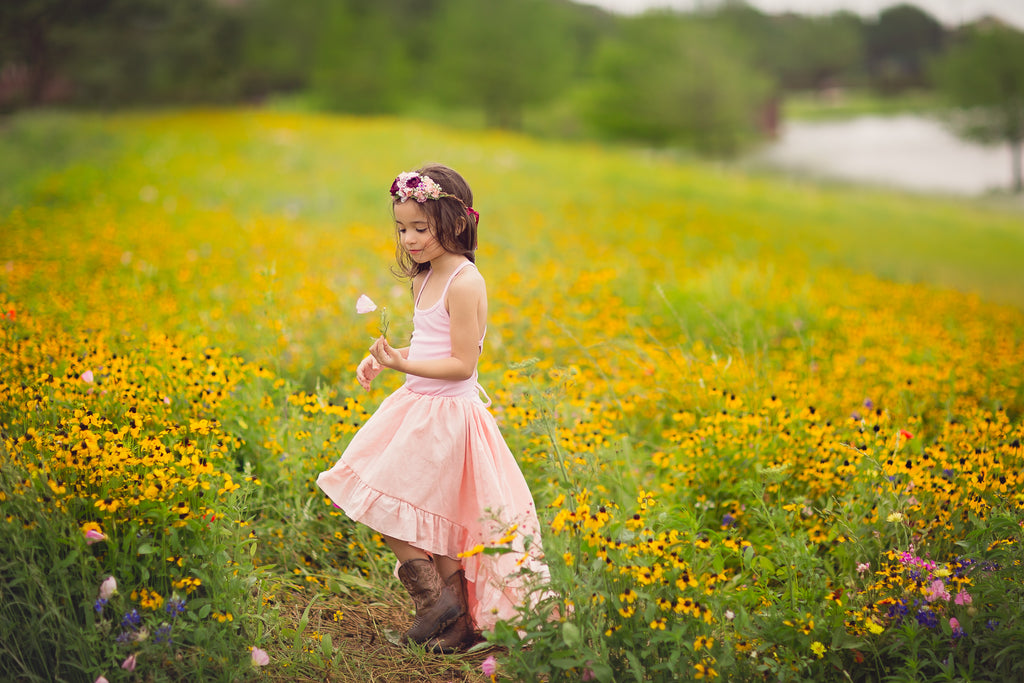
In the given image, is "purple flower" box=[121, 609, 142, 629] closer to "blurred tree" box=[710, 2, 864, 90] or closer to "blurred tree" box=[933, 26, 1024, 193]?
"blurred tree" box=[933, 26, 1024, 193]

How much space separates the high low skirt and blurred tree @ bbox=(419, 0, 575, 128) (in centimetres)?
3175

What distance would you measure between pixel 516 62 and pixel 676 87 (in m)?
7.95

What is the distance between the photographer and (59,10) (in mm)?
20859

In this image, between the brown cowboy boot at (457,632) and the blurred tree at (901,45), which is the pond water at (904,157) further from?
the brown cowboy boot at (457,632)

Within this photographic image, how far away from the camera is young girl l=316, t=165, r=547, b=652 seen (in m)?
2.52

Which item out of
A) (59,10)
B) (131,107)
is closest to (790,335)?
(59,10)

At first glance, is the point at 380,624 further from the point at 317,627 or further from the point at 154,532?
the point at 154,532

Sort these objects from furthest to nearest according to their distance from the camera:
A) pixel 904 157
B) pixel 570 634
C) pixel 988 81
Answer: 1. pixel 904 157
2. pixel 988 81
3. pixel 570 634

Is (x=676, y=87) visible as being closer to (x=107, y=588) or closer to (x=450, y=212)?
(x=450, y=212)

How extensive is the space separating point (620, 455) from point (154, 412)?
1982 millimetres

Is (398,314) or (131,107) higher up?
(131,107)

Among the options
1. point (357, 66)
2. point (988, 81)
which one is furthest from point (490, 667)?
point (357, 66)

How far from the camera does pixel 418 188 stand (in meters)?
2.51

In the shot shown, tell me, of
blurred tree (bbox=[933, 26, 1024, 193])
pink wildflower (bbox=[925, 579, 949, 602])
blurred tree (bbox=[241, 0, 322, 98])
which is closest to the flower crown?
pink wildflower (bbox=[925, 579, 949, 602])
